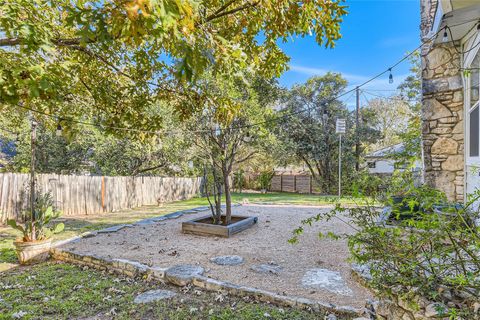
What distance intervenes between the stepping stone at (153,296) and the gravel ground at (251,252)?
1.89 feet

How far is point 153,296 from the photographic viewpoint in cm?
289

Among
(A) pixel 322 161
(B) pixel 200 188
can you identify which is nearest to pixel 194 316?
(B) pixel 200 188

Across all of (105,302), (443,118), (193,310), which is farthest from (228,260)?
(443,118)

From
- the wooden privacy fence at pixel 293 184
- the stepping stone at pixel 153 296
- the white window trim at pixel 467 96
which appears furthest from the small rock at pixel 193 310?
the wooden privacy fence at pixel 293 184

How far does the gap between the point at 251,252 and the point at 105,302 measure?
87.8 inches

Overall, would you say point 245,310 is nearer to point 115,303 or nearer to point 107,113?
point 115,303

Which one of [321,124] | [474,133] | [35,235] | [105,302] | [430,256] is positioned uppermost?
[321,124]

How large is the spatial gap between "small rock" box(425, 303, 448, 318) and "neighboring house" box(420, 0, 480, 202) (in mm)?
3262

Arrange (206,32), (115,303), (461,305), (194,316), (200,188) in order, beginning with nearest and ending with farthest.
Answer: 1. (461,305)
2. (206,32)
3. (194,316)
4. (115,303)
5. (200,188)

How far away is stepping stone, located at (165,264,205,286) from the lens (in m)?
3.15

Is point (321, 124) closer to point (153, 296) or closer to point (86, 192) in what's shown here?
point (86, 192)

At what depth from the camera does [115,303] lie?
2.75 m

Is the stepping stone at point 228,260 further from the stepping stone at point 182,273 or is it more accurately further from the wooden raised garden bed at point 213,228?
the wooden raised garden bed at point 213,228

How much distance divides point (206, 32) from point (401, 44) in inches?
369
